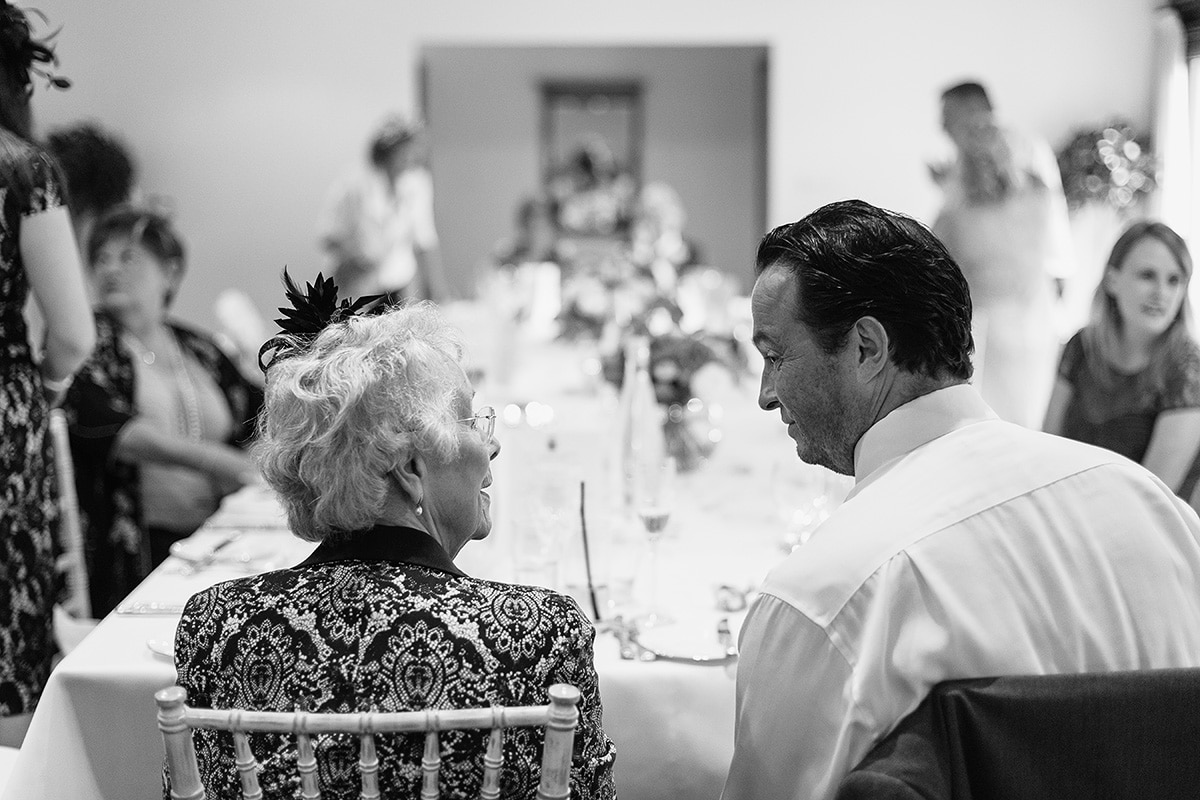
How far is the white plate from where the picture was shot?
63.7 inches

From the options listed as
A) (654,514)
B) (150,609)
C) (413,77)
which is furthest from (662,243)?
(150,609)

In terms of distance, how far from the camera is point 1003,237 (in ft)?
14.4

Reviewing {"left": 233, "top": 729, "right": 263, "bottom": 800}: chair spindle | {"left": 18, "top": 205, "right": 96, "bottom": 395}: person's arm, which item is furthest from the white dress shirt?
{"left": 18, "top": 205, "right": 96, "bottom": 395}: person's arm

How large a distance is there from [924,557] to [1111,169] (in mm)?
6804

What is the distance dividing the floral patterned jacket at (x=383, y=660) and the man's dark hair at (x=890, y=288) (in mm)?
461

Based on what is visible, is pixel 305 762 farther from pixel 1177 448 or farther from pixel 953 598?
pixel 1177 448

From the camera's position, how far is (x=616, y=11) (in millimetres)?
7773

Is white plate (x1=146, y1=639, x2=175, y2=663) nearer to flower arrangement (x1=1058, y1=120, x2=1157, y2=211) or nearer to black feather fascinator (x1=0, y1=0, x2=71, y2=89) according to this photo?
black feather fascinator (x1=0, y1=0, x2=71, y2=89)

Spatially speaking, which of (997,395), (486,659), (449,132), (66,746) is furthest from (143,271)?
(449,132)

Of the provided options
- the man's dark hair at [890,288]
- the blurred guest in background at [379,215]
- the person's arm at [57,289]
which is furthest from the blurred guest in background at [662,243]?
the man's dark hair at [890,288]

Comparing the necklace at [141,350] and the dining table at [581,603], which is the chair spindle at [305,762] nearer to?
the dining table at [581,603]

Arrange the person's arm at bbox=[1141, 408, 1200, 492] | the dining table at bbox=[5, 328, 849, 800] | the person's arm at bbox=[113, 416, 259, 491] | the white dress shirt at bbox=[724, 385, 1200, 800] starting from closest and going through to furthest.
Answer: the white dress shirt at bbox=[724, 385, 1200, 800]
the dining table at bbox=[5, 328, 849, 800]
the person's arm at bbox=[1141, 408, 1200, 492]
the person's arm at bbox=[113, 416, 259, 491]

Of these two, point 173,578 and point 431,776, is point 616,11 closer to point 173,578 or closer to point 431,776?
point 173,578

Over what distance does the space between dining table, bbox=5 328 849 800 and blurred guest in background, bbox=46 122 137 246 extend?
5380mm
